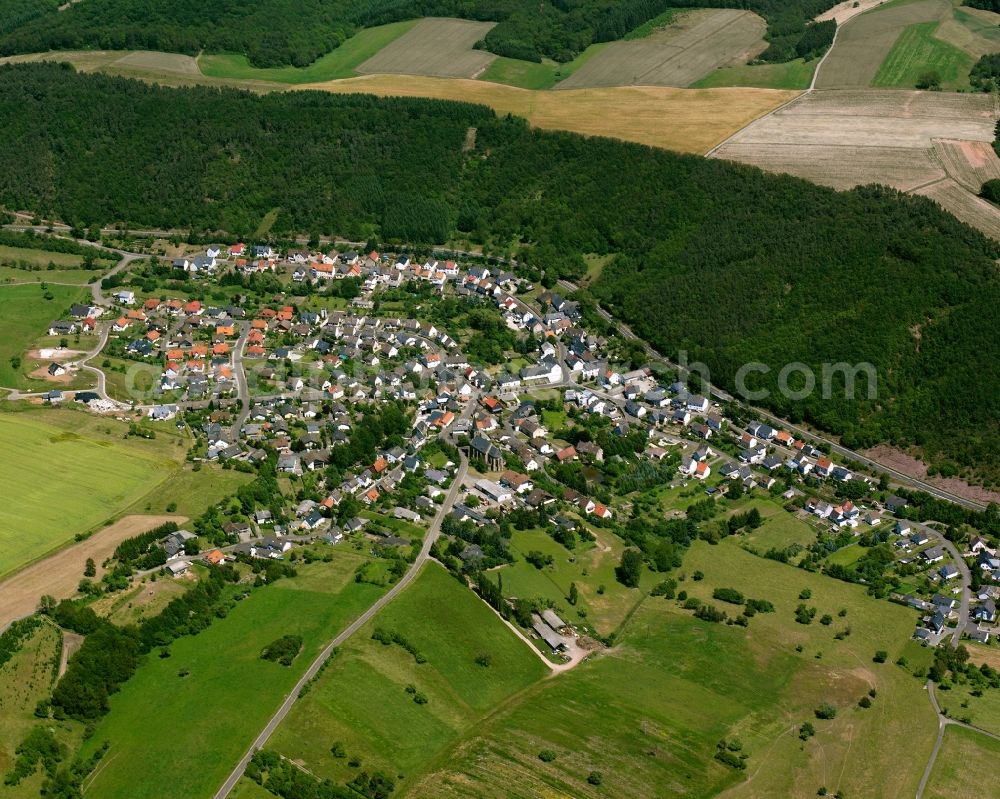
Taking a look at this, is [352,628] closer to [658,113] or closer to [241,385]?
[241,385]

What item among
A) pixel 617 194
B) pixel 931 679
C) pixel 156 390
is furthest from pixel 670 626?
pixel 617 194

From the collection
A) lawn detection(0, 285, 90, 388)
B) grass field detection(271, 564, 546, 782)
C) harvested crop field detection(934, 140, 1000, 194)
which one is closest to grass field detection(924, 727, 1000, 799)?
grass field detection(271, 564, 546, 782)

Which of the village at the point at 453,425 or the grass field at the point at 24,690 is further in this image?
the village at the point at 453,425

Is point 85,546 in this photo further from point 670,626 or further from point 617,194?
point 617,194

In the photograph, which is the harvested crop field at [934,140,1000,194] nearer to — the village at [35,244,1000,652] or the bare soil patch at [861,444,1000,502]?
the bare soil patch at [861,444,1000,502]

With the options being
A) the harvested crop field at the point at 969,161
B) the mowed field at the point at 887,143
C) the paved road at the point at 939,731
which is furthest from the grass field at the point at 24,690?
the harvested crop field at the point at 969,161

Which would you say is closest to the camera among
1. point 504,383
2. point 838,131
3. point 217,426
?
point 217,426

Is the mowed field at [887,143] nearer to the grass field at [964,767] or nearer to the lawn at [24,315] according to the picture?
the grass field at [964,767]
